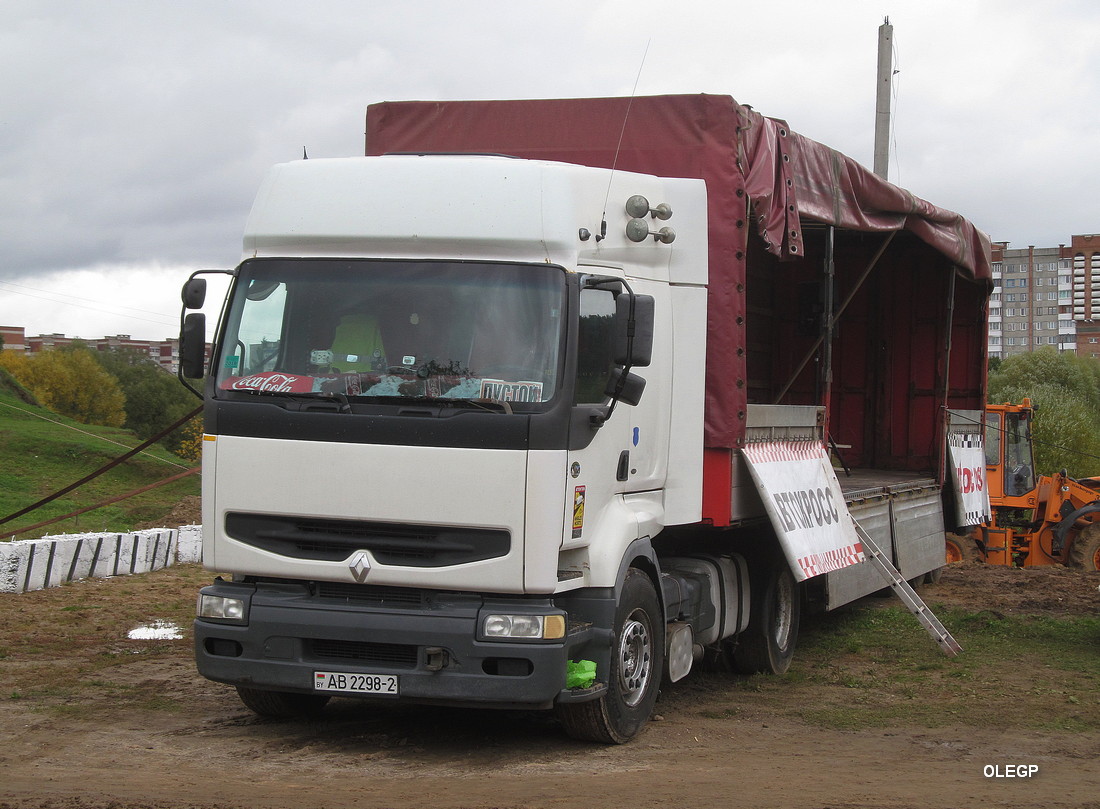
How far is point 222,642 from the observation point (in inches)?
253

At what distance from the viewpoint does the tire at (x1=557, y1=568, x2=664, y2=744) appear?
6562mm

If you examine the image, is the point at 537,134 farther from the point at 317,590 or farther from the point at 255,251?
the point at 317,590

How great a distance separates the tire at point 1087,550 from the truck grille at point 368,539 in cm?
1527

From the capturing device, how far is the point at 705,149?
7.56 metres

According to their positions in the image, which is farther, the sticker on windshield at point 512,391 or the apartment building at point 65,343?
the apartment building at point 65,343

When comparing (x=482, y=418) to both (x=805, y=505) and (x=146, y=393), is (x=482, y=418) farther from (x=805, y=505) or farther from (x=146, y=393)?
(x=146, y=393)

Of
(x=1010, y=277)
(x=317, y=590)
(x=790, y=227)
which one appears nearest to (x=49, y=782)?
(x=317, y=590)

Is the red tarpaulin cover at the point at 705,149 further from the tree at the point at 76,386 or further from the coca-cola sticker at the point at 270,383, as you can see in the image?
the tree at the point at 76,386

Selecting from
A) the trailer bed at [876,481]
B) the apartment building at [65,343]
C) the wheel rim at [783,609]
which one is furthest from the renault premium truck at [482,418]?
the apartment building at [65,343]

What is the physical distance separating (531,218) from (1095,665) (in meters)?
6.39

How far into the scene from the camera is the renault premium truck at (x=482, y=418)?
6012mm

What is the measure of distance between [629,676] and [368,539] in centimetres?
177

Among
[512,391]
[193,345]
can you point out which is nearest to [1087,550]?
[512,391]

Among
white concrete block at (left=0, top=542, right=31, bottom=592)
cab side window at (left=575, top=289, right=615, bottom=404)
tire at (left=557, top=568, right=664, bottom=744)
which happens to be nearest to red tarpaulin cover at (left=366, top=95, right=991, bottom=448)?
tire at (left=557, top=568, right=664, bottom=744)
